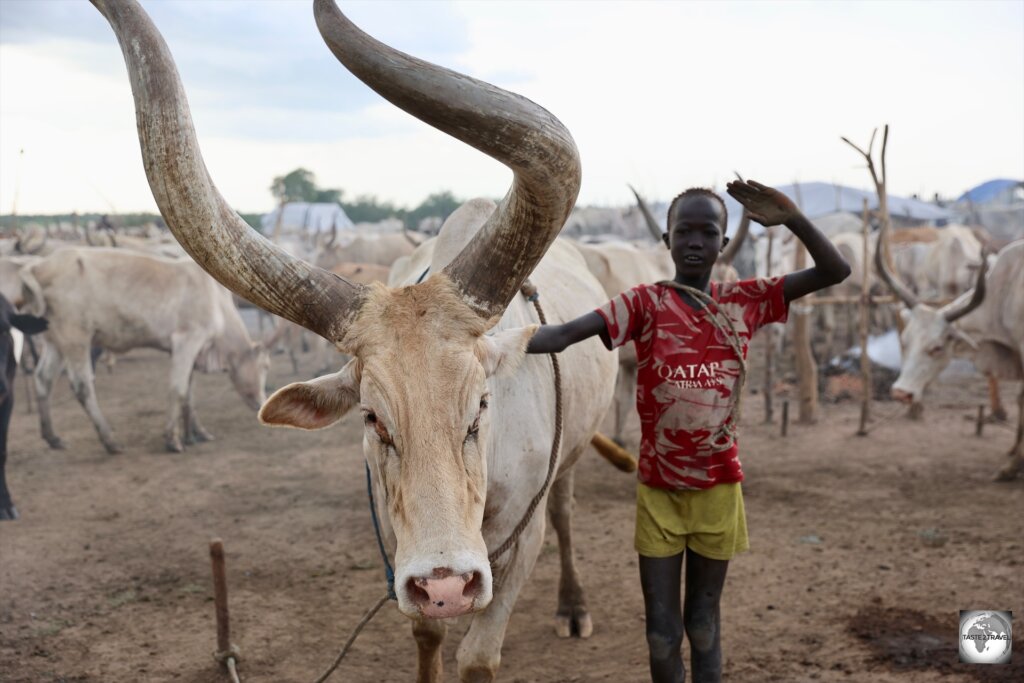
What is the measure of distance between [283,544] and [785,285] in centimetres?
445

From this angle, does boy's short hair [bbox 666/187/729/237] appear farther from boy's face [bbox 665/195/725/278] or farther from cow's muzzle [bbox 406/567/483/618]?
cow's muzzle [bbox 406/567/483/618]

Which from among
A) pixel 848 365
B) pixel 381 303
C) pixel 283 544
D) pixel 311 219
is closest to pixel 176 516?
pixel 283 544

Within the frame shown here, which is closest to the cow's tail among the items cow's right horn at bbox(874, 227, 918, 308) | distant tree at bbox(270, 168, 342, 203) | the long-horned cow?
the long-horned cow

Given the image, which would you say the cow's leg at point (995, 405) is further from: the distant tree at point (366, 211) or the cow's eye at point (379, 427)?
the distant tree at point (366, 211)

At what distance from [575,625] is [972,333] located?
18.0 ft

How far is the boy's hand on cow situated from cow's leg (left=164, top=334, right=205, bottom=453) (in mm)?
7809

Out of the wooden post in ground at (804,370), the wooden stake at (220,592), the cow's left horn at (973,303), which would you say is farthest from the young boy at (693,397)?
the wooden post in ground at (804,370)

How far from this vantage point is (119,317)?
9.55 m

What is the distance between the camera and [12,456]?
354 inches

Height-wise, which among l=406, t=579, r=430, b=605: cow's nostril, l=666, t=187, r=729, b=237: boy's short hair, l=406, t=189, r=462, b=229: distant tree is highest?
l=406, t=189, r=462, b=229: distant tree

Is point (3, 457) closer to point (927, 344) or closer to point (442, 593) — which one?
point (442, 593)

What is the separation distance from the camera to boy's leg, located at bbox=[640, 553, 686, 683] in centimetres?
313

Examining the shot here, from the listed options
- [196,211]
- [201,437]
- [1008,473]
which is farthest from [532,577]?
[201,437]

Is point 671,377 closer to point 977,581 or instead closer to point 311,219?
point 977,581
